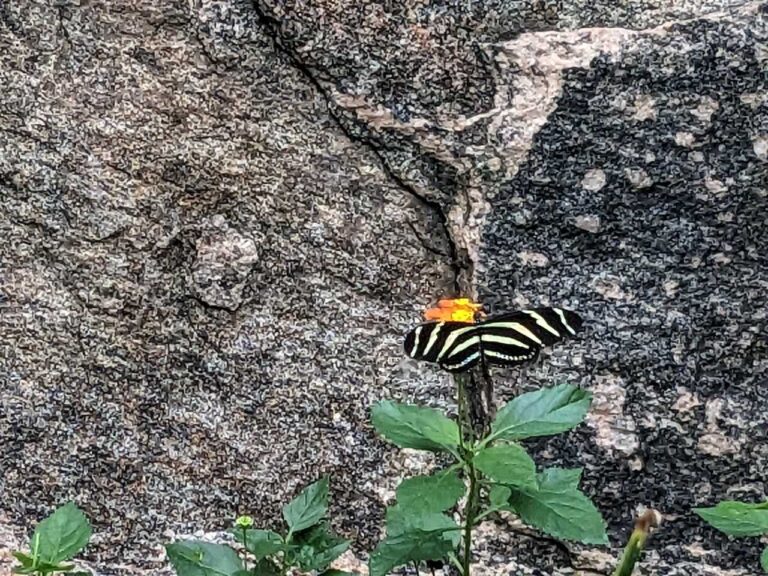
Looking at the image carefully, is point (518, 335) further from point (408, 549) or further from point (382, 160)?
point (382, 160)

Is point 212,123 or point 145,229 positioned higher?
point 212,123

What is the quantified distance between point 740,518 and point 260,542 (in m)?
0.44

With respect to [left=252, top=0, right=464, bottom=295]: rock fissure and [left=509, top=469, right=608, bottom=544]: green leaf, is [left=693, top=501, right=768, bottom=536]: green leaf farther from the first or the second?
[left=252, top=0, right=464, bottom=295]: rock fissure

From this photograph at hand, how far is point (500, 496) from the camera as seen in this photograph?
92 cm

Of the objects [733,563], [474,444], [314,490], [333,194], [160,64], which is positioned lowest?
[733,563]

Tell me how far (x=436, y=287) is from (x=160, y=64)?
0.43 m

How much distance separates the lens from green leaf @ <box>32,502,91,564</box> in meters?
0.97

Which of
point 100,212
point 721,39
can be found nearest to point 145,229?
point 100,212

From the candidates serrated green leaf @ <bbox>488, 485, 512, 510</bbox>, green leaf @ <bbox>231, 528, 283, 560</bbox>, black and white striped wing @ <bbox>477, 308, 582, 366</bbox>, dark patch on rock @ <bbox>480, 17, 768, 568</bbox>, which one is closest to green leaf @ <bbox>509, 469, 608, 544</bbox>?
serrated green leaf @ <bbox>488, 485, 512, 510</bbox>

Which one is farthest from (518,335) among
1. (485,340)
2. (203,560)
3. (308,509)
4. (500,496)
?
(203,560)

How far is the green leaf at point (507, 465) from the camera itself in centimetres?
81

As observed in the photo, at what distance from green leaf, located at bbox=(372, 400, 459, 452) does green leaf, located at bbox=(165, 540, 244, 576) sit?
239 mm

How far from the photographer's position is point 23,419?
130 centimetres

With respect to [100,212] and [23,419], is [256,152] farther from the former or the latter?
[23,419]
